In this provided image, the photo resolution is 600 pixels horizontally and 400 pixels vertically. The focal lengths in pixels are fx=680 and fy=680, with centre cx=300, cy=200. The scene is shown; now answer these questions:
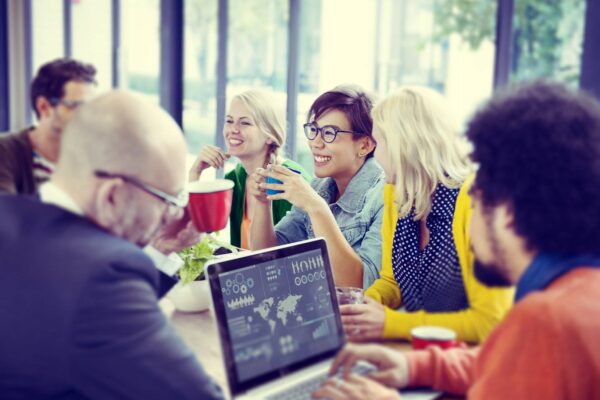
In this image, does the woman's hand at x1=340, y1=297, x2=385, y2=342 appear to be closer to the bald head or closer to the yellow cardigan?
the yellow cardigan

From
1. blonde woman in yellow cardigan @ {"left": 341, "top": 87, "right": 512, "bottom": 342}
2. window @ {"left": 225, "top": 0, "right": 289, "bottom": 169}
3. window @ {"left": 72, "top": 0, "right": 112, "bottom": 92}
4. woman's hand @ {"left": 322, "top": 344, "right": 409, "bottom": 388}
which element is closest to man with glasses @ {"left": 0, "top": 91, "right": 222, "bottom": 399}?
woman's hand @ {"left": 322, "top": 344, "right": 409, "bottom": 388}

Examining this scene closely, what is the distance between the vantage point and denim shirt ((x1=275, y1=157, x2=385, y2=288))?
6.89 ft

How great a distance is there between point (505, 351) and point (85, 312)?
0.62 meters

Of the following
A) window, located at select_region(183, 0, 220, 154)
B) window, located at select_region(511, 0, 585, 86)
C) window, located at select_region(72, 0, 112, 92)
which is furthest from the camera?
window, located at select_region(72, 0, 112, 92)

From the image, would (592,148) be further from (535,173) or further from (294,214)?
(294,214)

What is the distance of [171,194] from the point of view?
121 cm

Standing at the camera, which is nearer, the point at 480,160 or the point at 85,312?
the point at 85,312

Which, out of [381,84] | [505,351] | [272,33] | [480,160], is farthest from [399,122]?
[272,33]

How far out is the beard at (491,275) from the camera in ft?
3.78

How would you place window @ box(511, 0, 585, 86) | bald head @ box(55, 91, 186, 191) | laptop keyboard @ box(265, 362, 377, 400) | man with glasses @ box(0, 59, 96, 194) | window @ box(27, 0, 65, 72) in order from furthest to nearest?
window @ box(27, 0, 65, 72) → window @ box(511, 0, 585, 86) → man with glasses @ box(0, 59, 96, 194) → laptop keyboard @ box(265, 362, 377, 400) → bald head @ box(55, 91, 186, 191)

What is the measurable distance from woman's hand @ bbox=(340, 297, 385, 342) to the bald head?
1.96 ft

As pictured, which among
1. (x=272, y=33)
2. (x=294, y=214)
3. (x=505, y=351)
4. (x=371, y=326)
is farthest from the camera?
(x=272, y=33)

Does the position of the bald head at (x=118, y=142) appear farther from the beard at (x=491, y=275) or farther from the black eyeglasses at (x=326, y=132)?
the black eyeglasses at (x=326, y=132)

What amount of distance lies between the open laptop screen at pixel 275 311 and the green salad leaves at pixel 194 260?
0.42 metres
